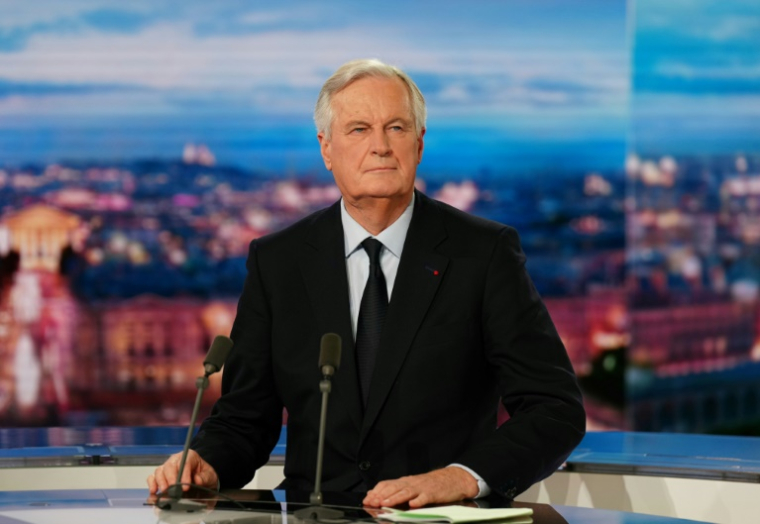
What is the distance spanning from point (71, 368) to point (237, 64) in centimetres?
138

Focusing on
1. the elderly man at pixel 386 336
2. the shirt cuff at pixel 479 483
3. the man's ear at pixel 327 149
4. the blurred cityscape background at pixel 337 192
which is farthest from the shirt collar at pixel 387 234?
the blurred cityscape background at pixel 337 192

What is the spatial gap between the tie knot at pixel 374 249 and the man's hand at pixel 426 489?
19.3 inches

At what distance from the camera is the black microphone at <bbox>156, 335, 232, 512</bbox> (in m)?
1.76

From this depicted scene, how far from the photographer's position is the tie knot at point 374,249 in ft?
7.27

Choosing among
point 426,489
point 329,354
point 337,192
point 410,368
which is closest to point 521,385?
point 410,368

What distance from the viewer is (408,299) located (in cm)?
215

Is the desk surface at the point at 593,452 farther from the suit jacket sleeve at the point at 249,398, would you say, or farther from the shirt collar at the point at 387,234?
the shirt collar at the point at 387,234

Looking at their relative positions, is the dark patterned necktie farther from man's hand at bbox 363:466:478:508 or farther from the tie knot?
man's hand at bbox 363:466:478:508

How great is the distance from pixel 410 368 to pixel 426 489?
36 cm

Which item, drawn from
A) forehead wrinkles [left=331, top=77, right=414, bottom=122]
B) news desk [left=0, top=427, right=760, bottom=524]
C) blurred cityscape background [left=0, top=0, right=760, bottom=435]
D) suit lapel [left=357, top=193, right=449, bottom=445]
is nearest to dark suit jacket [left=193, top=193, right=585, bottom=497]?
suit lapel [left=357, top=193, right=449, bottom=445]

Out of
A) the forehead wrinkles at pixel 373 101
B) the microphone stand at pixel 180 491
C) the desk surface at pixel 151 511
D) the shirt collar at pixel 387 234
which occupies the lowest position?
the desk surface at pixel 151 511

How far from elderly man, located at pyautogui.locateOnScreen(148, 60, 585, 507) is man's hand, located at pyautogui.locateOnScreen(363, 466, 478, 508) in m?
0.16

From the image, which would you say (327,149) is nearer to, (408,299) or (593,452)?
(408,299)

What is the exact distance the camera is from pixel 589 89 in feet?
16.1
